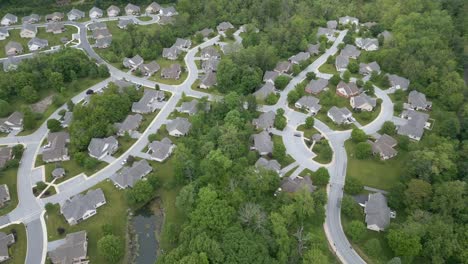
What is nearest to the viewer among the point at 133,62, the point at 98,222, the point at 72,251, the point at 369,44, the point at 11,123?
the point at 72,251

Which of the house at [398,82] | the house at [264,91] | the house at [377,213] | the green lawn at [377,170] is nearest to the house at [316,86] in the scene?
the house at [264,91]

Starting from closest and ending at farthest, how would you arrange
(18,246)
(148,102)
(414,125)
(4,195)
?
(18,246)
(4,195)
(414,125)
(148,102)

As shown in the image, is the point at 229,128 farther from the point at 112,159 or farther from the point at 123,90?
the point at 123,90

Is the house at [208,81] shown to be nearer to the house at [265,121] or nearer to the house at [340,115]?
the house at [265,121]

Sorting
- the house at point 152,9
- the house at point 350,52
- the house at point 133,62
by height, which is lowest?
the house at point 152,9

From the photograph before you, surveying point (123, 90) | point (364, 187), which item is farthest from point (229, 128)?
point (123, 90)

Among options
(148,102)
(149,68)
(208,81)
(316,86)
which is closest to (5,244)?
(148,102)

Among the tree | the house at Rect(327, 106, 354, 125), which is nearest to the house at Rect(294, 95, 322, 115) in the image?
the house at Rect(327, 106, 354, 125)

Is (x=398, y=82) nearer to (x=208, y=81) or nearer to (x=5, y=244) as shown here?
(x=208, y=81)

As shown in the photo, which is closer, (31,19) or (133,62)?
(133,62)
